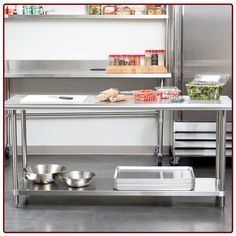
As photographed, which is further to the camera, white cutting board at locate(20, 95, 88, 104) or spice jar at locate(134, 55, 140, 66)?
spice jar at locate(134, 55, 140, 66)

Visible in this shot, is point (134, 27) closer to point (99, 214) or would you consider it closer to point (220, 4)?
point (220, 4)

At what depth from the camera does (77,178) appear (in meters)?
4.35

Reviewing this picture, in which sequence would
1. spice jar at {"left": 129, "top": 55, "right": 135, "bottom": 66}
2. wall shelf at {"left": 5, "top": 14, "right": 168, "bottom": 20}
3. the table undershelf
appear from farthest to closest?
wall shelf at {"left": 5, "top": 14, "right": 168, "bottom": 20}, spice jar at {"left": 129, "top": 55, "right": 135, "bottom": 66}, the table undershelf

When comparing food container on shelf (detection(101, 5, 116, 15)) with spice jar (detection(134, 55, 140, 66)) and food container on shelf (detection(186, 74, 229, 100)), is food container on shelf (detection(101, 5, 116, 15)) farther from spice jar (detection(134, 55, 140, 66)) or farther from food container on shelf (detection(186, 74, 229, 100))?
food container on shelf (detection(186, 74, 229, 100))

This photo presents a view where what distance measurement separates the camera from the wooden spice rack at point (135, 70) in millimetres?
5105

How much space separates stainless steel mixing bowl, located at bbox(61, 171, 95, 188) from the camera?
4.17 m

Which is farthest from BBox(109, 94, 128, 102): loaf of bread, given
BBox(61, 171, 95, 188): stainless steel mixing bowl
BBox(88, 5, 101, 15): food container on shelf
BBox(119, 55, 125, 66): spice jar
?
BBox(88, 5, 101, 15): food container on shelf

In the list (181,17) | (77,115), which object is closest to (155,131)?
(77,115)

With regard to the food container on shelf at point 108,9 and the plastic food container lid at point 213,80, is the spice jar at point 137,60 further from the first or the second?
the plastic food container lid at point 213,80

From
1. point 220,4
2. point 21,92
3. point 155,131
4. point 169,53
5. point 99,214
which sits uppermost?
point 220,4

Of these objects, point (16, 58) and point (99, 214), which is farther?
point (16, 58)

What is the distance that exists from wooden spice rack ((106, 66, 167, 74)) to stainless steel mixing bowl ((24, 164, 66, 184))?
1.07 metres

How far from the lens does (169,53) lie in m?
5.70

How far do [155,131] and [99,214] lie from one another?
209 centimetres
